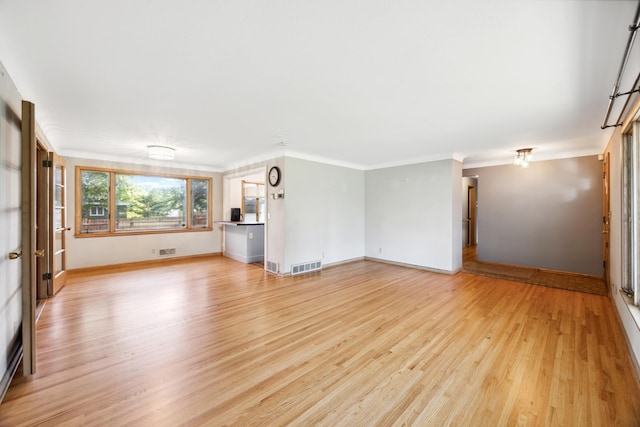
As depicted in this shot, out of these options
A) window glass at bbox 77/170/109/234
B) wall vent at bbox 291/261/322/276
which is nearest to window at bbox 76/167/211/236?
window glass at bbox 77/170/109/234

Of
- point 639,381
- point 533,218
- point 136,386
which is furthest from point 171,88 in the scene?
point 533,218

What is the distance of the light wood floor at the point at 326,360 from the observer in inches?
64.8

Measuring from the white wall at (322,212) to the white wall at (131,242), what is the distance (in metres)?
2.94

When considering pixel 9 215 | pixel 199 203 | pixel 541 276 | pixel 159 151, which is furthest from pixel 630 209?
pixel 199 203

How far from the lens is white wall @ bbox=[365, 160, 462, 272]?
17.1 feet

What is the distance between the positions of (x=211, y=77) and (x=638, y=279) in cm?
442

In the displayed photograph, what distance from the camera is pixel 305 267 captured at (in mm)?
5340

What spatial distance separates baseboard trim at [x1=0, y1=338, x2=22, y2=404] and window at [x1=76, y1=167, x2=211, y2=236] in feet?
13.2

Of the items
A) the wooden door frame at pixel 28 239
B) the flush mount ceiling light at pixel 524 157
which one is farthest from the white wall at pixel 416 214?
the wooden door frame at pixel 28 239

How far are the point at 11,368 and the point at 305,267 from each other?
3960 mm

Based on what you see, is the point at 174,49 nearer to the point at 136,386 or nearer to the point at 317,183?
the point at 136,386

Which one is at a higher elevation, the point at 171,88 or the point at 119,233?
the point at 171,88

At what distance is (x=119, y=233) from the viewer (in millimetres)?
5770

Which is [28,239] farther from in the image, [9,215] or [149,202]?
[149,202]
